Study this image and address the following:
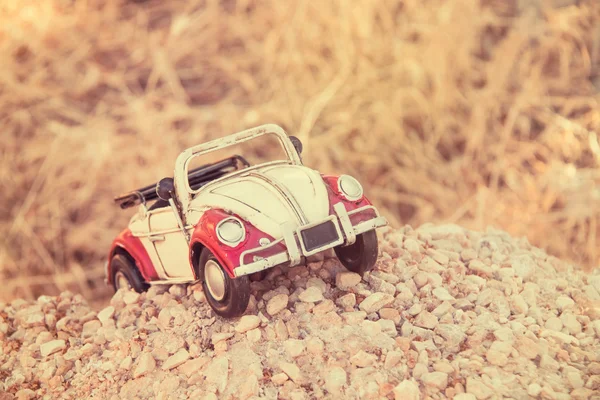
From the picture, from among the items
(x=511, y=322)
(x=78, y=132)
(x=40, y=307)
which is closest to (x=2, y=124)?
(x=78, y=132)

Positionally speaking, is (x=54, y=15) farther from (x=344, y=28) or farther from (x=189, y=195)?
(x=189, y=195)

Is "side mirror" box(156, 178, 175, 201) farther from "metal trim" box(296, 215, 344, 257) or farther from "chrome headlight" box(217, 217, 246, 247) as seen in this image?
"metal trim" box(296, 215, 344, 257)

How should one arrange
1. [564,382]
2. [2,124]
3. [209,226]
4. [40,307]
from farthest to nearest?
[2,124]
[40,307]
[209,226]
[564,382]

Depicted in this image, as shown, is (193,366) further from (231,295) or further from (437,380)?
(437,380)

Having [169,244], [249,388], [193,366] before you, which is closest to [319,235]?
[249,388]

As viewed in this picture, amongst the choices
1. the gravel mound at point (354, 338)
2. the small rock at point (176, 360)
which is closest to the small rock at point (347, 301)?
the gravel mound at point (354, 338)
